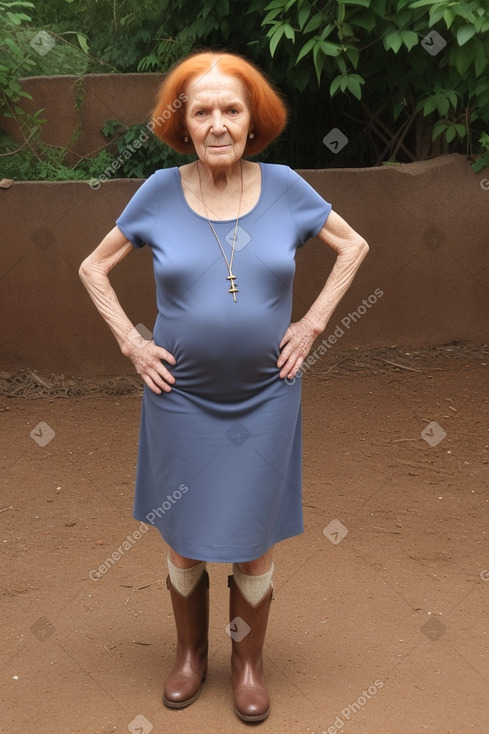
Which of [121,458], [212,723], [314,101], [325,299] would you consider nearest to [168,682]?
[212,723]

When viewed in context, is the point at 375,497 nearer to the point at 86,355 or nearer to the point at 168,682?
the point at 168,682

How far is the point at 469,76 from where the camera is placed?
18.3 ft

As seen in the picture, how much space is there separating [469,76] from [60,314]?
2.86 metres

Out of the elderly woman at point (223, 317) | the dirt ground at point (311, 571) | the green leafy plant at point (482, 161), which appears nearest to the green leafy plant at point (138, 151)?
the dirt ground at point (311, 571)

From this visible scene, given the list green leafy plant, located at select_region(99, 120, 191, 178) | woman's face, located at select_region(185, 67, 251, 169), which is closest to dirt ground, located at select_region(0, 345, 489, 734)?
green leafy plant, located at select_region(99, 120, 191, 178)

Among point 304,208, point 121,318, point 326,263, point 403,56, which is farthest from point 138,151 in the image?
point 304,208

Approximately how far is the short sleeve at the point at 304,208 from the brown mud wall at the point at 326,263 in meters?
2.96

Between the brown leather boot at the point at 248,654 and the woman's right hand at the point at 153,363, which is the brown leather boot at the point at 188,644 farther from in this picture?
the woman's right hand at the point at 153,363

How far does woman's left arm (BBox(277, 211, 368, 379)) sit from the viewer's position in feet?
9.37

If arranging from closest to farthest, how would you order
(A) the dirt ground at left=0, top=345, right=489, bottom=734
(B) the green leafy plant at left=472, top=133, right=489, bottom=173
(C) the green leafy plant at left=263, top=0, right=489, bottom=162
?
(A) the dirt ground at left=0, top=345, right=489, bottom=734 → (C) the green leafy plant at left=263, top=0, right=489, bottom=162 → (B) the green leafy plant at left=472, top=133, right=489, bottom=173

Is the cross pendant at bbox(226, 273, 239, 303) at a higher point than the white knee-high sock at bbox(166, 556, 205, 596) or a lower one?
higher

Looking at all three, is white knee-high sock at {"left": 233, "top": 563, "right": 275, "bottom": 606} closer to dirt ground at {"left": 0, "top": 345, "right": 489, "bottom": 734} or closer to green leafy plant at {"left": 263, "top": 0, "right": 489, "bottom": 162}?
dirt ground at {"left": 0, "top": 345, "right": 489, "bottom": 734}

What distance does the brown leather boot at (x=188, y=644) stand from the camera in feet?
10.3

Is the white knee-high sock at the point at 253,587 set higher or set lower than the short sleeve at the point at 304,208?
lower
